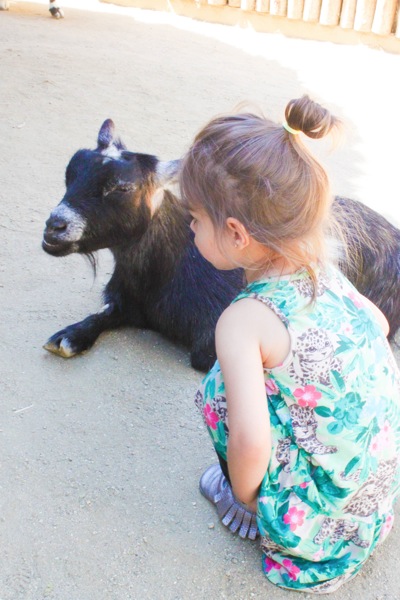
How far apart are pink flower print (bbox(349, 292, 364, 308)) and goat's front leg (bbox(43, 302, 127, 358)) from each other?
1.39 meters

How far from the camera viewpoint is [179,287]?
10.7ft

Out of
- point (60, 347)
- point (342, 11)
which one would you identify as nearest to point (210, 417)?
point (60, 347)

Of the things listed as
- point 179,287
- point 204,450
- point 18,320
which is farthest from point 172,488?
point 18,320

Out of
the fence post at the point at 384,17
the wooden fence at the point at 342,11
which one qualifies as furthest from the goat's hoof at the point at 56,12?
the fence post at the point at 384,17

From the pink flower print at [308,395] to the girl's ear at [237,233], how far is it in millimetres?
398

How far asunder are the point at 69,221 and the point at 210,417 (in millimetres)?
1138

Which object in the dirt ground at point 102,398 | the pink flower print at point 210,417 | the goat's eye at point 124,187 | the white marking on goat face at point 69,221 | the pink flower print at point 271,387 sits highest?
the goat's eye at point 124,187

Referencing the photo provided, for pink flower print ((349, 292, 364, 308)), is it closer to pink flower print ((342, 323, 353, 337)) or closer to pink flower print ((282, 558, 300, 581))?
pink flower print ((342, 323, 353, 337))

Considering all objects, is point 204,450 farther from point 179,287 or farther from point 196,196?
point 196,196

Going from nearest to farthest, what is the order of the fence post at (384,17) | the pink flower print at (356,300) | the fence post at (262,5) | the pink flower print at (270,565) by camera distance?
1. the pink flower print at (356,300)
2. the pink flower print at (270,565)
3. the fence post at (384,17)
4. the fence post at (262,5)

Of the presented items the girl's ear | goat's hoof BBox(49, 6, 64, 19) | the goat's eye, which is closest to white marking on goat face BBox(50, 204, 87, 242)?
the goat's eye

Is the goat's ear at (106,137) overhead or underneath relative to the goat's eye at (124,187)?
overhead

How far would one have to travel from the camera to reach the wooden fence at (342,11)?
303 inches

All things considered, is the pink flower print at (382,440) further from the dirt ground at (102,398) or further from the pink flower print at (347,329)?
the dirt ground at (102,398)
